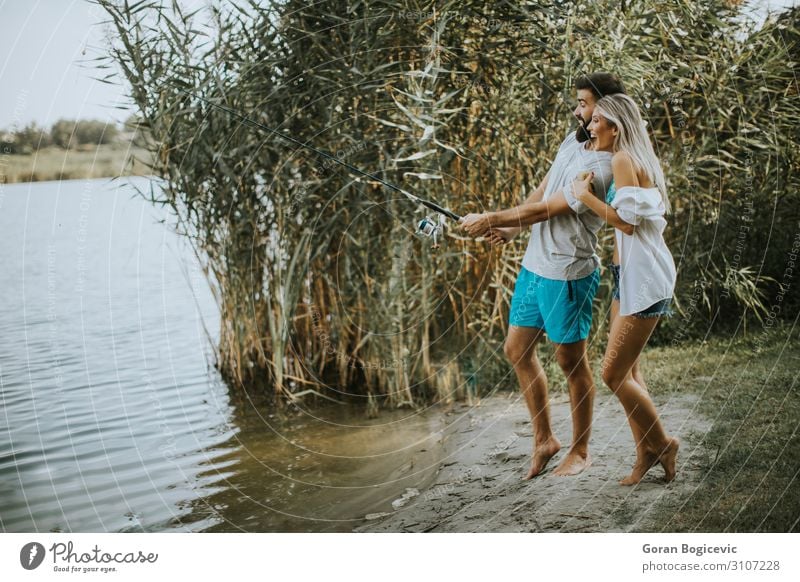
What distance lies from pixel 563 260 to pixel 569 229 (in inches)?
4.0

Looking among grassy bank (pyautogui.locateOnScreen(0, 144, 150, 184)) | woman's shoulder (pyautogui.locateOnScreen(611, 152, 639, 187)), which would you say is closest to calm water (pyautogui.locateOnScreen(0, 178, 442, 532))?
grassy bank (pyautogui.locateOnScreen(0, 144, 150, 184))

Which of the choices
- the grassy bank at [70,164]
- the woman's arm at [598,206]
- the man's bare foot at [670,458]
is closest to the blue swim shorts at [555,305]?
the woman's arm at [598,206]

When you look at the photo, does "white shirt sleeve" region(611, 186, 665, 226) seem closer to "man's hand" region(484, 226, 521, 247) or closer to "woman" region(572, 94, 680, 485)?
"woman" region(572, 94, 680, 485)

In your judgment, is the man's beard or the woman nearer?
the woman

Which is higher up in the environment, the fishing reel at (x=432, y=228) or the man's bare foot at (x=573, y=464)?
the fishing reel at (x=432, y=228)

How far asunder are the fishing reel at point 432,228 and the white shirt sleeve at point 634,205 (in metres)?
0.77

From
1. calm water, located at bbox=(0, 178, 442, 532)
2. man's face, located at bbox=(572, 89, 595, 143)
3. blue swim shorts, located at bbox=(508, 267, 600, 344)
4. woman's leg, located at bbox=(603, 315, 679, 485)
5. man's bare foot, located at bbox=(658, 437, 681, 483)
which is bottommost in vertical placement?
calm water, located at bbox=(0, 178, 442, 532)

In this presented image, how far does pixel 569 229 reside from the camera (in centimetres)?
263

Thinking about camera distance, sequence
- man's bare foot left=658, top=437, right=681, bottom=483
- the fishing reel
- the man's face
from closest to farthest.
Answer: the man's face
man's bare foot left=658, top=437, right=681, bottom=483
the fishing reel

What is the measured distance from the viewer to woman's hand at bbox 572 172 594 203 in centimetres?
251

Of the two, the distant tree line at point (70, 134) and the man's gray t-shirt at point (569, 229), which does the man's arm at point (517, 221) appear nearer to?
the man's gray t-shirt at point (569, 229)

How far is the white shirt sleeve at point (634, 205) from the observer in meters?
2.47
